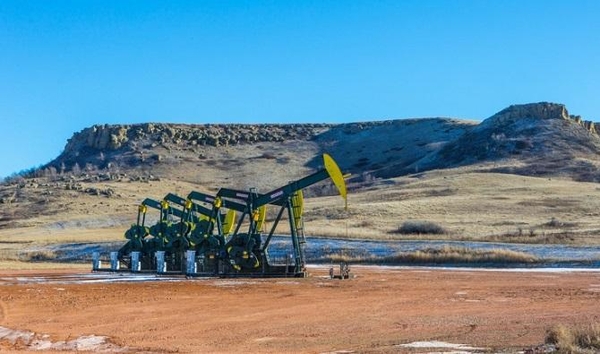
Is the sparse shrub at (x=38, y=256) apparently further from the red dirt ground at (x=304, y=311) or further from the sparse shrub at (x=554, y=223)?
the sparse shrub at (x=554, y=223)

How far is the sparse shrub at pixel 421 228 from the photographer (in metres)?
52.8

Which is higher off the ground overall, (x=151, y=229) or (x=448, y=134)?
(x=448, y=134)

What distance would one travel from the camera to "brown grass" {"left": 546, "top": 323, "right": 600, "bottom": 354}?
37.3 feet

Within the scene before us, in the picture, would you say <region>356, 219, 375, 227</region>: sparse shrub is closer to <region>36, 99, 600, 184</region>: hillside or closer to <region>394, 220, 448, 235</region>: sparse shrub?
<region>394, 220, 448, 235</region>: sparse shrub

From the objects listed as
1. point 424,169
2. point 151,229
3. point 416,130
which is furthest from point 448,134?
point 151,229

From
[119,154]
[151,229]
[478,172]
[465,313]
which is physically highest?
[119,154]

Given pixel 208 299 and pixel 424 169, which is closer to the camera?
pixel 208 299

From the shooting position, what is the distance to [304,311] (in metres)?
19.8

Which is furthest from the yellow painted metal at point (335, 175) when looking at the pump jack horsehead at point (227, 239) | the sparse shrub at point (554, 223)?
the sparse shrub at point (554, 223)

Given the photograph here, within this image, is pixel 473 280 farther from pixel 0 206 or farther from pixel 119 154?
pixel 119 154

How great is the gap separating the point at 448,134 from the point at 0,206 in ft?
259

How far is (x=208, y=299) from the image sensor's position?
918 inches

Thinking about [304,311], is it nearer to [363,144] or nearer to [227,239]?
[227,239]

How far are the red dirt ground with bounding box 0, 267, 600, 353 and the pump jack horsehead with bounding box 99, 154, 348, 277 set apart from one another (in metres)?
1.54
